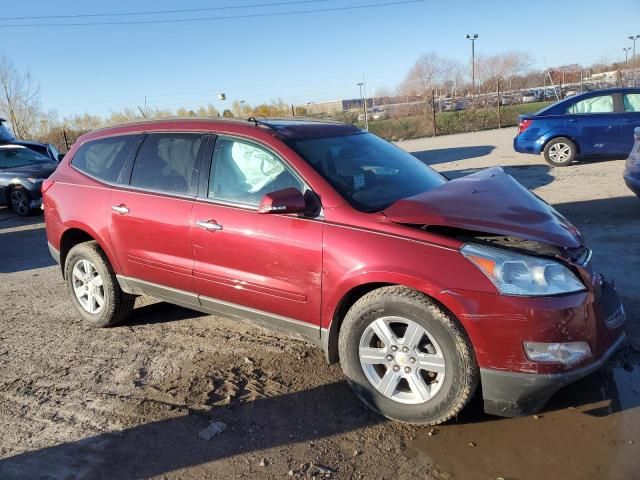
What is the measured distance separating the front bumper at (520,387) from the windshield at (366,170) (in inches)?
47.3

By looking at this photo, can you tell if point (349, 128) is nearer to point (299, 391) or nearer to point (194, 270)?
point (194, 270)

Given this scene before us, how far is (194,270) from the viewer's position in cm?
388

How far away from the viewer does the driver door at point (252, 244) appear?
10.9 feet

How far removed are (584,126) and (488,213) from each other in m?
9.66

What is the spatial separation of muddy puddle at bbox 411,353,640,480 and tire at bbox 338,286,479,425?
0.18 meters

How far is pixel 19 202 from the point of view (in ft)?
38.1

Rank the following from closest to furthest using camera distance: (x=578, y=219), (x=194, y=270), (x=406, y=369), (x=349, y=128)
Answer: (x=406, y=369)
(x=194, y=270)
(x=349, y=128)
(x=578, y=219)

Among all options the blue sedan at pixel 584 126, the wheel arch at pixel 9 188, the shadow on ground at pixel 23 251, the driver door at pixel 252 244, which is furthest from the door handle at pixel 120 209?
the blue sedan at pixel 584 126

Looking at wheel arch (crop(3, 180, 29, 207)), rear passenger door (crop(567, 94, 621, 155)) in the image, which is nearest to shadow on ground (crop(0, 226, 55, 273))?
wheel arch (crop(3, 180, 29, 207))

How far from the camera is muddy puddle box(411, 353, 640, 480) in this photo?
2627mm

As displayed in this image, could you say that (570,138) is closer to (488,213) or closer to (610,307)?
(610,307)

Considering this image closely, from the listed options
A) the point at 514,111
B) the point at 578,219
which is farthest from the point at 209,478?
the point at 514,111

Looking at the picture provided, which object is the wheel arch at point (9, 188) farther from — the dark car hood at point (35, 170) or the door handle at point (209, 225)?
the door handle at point (209, 225)

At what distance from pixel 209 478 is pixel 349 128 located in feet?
9.21
